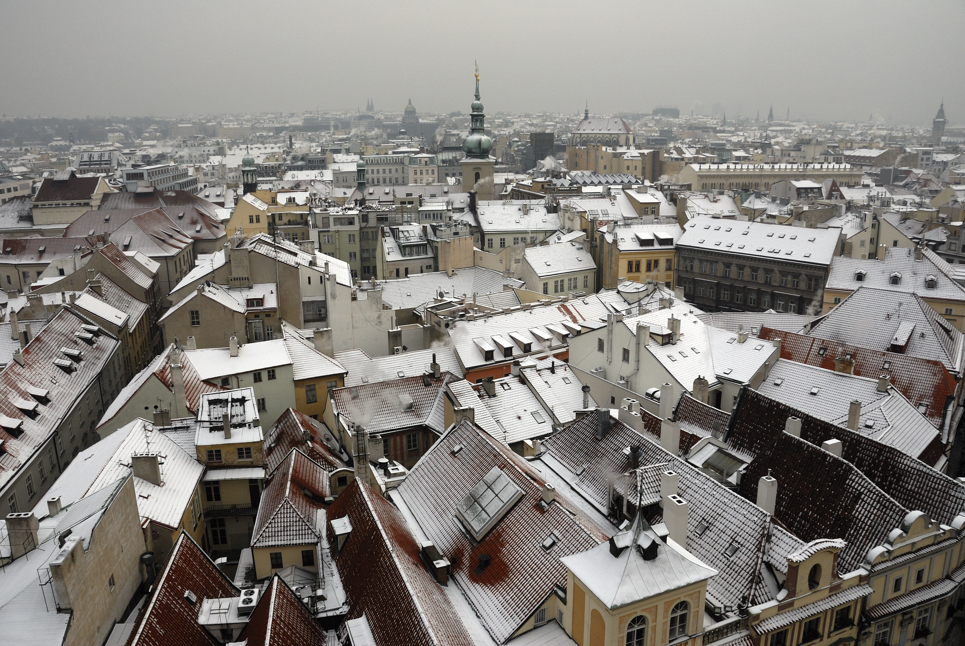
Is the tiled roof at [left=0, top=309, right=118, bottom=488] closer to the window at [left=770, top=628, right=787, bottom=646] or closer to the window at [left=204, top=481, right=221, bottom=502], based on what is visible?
the window at [left=204, top=481, right=221, bottom=502]

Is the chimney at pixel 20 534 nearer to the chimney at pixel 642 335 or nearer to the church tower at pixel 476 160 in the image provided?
the chimney at pixel 642 335

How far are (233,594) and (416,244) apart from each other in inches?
2547

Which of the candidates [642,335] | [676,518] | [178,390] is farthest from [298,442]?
[642,335]

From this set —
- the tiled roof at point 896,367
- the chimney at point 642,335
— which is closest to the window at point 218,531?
the chimney at point 642,335

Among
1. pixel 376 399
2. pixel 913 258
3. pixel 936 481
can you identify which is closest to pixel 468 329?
pixel 376 399

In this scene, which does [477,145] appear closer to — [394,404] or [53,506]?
[394,404]

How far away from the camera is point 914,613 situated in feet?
96.6

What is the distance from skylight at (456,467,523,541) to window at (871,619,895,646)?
1467 cm

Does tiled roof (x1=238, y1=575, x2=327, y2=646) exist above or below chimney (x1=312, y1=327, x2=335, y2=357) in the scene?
below

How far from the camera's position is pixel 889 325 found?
5531cm

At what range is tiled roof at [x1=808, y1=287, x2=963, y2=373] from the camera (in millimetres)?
53000

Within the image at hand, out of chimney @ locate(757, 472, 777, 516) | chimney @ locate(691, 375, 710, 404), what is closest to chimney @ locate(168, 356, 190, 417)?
chimney @ locate(691, 375, 710, 404)

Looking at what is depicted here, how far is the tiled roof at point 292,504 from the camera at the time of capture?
31984mm

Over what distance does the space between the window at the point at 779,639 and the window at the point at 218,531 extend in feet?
90.1
